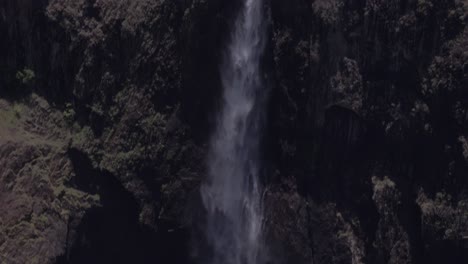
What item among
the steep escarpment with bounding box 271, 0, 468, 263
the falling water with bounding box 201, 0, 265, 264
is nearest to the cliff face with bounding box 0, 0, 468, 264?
the steep escarpment with bounding box 271, 0, 468, 263

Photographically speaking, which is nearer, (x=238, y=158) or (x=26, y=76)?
(x=238, y=158)

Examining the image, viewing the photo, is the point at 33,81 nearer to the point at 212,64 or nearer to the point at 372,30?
the point at 212,64

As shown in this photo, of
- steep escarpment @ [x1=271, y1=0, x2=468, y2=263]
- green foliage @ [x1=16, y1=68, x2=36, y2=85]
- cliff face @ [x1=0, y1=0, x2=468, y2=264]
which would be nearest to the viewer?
steep escarpment @ [x1=271, y1=0, x2=468, y2=263]

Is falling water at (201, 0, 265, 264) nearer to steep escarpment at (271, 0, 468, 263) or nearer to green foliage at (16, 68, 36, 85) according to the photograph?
steep escarpment at (271, 0, 468, 263)

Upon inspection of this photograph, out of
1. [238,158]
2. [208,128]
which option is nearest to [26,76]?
[208,128]

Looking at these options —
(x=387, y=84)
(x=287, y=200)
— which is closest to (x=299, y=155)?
(x=287, y=200)

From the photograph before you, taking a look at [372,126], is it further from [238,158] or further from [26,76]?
[26,76]
